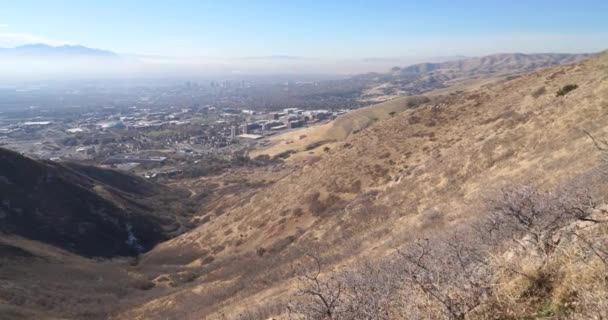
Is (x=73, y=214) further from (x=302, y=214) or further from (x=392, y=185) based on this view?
(x=392, y=185)

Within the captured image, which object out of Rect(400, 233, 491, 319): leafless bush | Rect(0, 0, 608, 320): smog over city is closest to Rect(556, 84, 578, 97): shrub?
Rect(0, 0, 608, 320): smog over city

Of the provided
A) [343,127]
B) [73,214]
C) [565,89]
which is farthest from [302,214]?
[343,127]

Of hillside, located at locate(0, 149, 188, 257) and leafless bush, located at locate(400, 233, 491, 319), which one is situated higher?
leafless bush, located at locate(400, 233, 491, 319)

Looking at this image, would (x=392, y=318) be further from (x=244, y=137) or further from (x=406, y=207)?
(x=244, y=137)

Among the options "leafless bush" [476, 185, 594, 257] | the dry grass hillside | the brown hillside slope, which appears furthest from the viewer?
the dry grass hillside

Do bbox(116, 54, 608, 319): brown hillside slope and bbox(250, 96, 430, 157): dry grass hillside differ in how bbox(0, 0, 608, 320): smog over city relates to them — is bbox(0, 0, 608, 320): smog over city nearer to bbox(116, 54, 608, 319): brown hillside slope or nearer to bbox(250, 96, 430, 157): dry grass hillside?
bbox(116, 54, 608, 319): brown hillside slope

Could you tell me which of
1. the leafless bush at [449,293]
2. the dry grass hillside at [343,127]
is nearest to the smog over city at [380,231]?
the leafless bush at [449,293]

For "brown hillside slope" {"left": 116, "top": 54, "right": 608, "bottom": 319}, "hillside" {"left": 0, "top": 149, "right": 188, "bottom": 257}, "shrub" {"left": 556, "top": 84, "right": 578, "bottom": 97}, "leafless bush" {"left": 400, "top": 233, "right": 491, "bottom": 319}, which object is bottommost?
"hillside" {"left": 0, "top": 149, "right": 188, "bottom": 257}
